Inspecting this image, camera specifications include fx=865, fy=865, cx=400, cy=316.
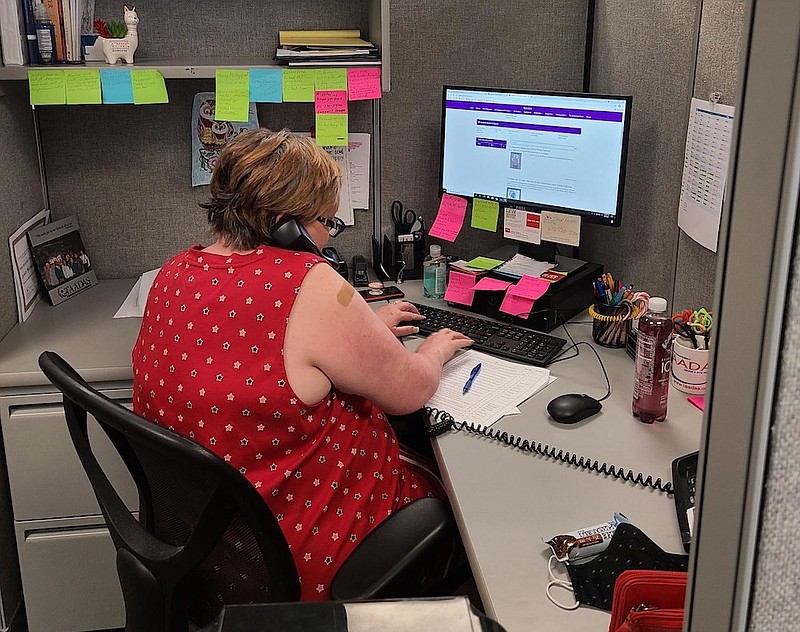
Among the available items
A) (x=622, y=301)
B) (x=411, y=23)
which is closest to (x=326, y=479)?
(x=622, y=301)

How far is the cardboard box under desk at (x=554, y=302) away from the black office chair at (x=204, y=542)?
654mm

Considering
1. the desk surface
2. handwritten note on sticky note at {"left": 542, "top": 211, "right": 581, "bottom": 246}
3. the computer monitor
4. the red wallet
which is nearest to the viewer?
the red wallet

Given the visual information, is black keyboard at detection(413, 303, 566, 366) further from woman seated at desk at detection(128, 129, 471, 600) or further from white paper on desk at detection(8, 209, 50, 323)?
white paper on desk at detection(8, 209, 50, 323)

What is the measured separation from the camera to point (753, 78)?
418mm

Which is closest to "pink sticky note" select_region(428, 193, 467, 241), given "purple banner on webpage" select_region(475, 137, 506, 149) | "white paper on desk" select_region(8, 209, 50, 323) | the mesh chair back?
"purple banner on webpage" select_region(475, 137, 506, 149)

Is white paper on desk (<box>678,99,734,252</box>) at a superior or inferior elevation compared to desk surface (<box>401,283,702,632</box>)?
superior

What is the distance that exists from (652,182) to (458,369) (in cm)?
63

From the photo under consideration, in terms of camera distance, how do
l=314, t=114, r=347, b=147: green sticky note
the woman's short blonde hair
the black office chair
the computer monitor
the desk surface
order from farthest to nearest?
1. l=314, t=114, r=347, b=147: green sticky note
2. the computer monitor
3. the woman's short blonde hair
4. the black office chair
5. the desk surface

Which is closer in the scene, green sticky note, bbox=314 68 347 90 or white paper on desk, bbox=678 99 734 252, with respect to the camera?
white paper on desk, bbox=678 99 734 252

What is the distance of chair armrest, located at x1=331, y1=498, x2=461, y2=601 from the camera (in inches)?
48.1

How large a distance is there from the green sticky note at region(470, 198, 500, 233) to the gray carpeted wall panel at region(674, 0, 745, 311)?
1.63ft

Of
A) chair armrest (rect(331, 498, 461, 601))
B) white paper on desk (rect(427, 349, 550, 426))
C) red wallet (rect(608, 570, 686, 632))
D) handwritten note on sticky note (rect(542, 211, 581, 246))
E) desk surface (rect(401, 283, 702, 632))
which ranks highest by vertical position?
handwritten note on sticky note (rect(542, 211, 581, 246))

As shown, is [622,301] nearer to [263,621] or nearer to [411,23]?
[411,23]

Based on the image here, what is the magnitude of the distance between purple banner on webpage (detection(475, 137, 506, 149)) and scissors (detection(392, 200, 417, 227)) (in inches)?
11.1
